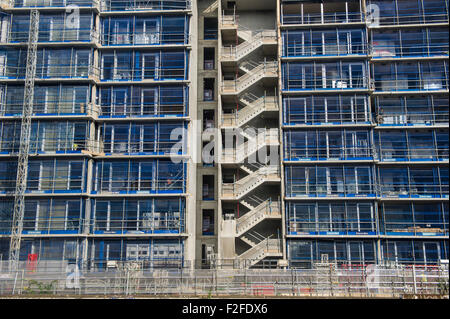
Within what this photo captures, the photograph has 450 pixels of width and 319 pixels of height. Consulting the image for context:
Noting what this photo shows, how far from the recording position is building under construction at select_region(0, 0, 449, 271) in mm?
37156

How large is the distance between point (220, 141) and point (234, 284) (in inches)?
684

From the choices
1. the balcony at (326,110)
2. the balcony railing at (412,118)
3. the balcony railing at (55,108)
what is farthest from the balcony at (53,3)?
the balcony railing at (412,118)

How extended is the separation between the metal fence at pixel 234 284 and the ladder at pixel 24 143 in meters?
8.71

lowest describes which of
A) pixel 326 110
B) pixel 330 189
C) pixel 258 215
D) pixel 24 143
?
pixel 258 215

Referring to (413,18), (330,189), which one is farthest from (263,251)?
(413,18)

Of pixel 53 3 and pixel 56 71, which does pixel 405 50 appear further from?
pixel 53 3

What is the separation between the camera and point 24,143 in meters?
37.4

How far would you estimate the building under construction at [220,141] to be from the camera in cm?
3716

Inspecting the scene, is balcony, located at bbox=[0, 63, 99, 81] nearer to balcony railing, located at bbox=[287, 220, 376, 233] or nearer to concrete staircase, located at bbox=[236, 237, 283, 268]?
concrete staircase, located at bbox=[236, 237, 283, 268]

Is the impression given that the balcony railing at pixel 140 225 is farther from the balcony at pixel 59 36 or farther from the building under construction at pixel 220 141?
the balcony at pixel 59 36

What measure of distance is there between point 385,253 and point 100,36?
29350 millimetres

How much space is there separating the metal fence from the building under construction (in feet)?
27.4

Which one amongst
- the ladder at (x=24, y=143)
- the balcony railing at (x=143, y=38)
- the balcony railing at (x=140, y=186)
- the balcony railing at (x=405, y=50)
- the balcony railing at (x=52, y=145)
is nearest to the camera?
the ladder at (x=24, y=143)

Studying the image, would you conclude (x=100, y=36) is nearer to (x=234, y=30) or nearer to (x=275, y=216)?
(x=234, y=30)
